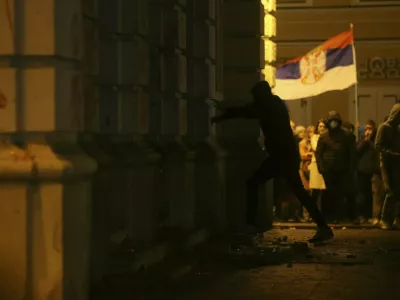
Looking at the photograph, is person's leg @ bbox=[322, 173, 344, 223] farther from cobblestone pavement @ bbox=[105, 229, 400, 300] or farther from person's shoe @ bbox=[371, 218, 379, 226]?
cobblestone pavement @ bbox=[105, 229, 400, 300]

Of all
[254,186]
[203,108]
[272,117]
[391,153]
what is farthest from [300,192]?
[391,153]

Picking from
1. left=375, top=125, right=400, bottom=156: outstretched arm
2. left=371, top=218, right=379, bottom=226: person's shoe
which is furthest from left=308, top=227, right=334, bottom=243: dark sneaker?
left=371, top=218, right=379, bottom=226: person's shoe

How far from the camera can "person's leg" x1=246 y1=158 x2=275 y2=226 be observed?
15344 millimetres

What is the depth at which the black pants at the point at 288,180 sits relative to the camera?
1535 centimetres

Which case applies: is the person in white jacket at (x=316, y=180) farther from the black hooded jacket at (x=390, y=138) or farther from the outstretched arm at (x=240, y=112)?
the outstretched arm at (x=240, y=112)

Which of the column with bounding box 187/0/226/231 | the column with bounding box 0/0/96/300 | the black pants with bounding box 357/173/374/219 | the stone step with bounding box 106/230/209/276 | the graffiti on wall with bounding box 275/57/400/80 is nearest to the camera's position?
the column with bounding box 0/0/96/300

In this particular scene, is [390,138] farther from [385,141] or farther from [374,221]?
[374,221]

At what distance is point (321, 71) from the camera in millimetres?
23469

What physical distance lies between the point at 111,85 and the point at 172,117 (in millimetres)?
2338

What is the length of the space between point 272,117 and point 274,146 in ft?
1.32

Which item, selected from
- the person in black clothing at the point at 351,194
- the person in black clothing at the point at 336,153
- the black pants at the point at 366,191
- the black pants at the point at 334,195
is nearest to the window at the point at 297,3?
the black pants at the point at 366,191

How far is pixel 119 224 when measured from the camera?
12.0 m

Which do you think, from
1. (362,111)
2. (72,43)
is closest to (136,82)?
(72,43)

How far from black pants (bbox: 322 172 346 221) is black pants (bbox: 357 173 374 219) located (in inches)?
16.4
